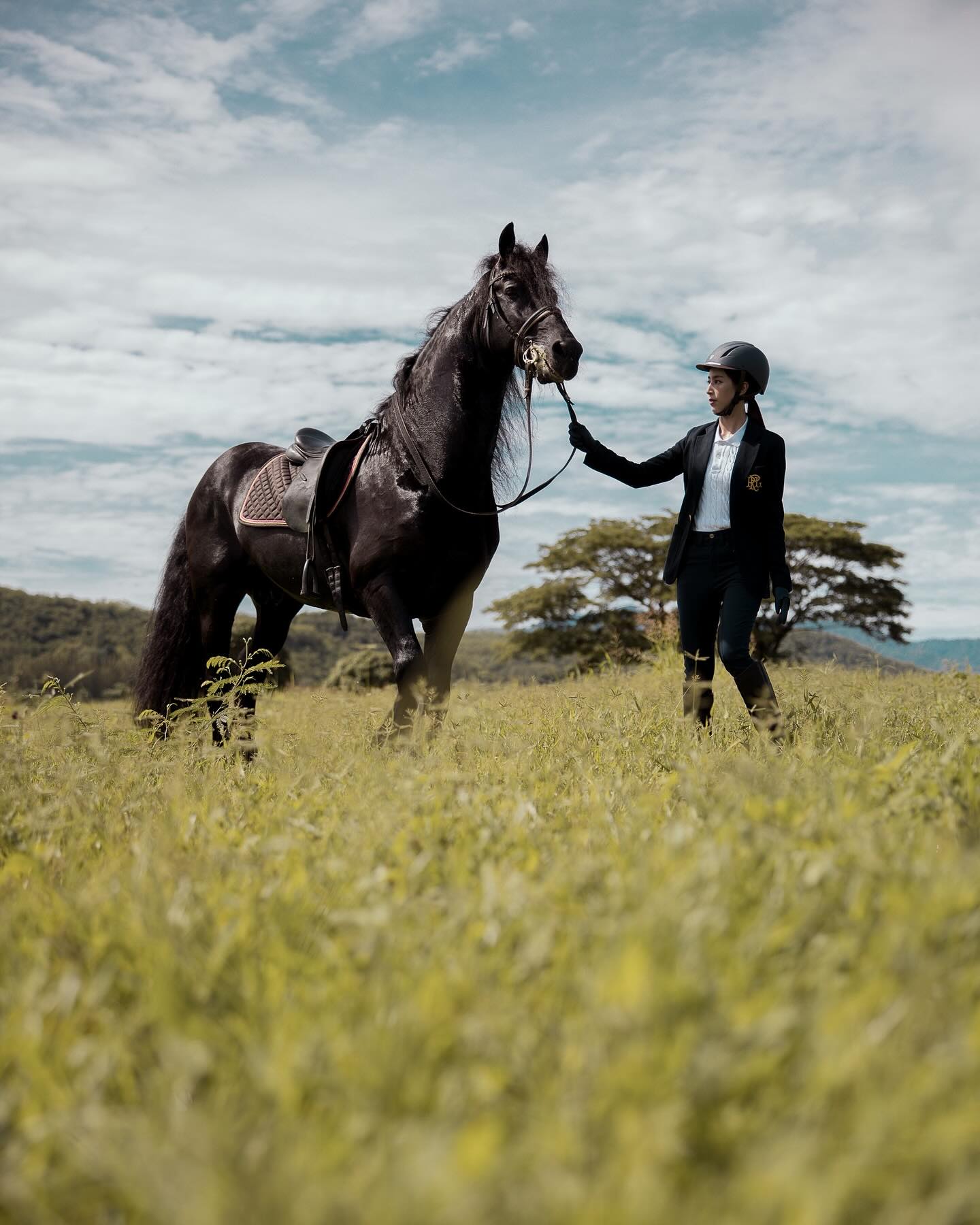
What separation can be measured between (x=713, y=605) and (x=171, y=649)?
412 centimetres

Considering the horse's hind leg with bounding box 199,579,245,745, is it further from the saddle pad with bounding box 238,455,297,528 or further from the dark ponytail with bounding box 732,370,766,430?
the dark ponytail with bounding box 732,370,766,430

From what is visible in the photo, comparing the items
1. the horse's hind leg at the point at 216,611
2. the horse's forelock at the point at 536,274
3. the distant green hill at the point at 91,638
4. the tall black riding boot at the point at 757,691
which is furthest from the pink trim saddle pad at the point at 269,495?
the distant green hill at the point at 91,638

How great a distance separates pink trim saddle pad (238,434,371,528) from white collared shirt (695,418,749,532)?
8.77 ft

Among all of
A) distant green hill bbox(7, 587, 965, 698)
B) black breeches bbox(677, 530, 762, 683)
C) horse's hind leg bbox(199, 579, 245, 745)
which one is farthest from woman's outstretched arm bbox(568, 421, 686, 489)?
distant green hill bbox(7, 587, 965, 698)

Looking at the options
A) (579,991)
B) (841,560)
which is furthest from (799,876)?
(841,560)

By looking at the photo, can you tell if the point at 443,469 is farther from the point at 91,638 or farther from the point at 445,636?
the point at 91,638

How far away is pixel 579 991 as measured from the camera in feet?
5.84

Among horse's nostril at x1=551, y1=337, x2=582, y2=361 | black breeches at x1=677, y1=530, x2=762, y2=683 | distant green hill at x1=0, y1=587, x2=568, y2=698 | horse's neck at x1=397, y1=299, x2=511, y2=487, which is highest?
horse's nostril at x1=551, y1=337, x2=582, y2=361

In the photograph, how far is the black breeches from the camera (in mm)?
5156

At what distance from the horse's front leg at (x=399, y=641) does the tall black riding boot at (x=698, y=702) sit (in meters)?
1.50

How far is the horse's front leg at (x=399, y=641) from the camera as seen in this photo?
16.7ft

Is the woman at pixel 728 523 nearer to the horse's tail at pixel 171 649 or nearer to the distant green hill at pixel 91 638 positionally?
the horse's tail at pixel 171 649

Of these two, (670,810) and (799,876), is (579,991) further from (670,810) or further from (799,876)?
(670,810)

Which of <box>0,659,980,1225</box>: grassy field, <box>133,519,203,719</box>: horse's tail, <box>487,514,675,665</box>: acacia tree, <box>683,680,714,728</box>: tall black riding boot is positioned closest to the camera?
<box>0,659,980,1225</box>: grassy field
